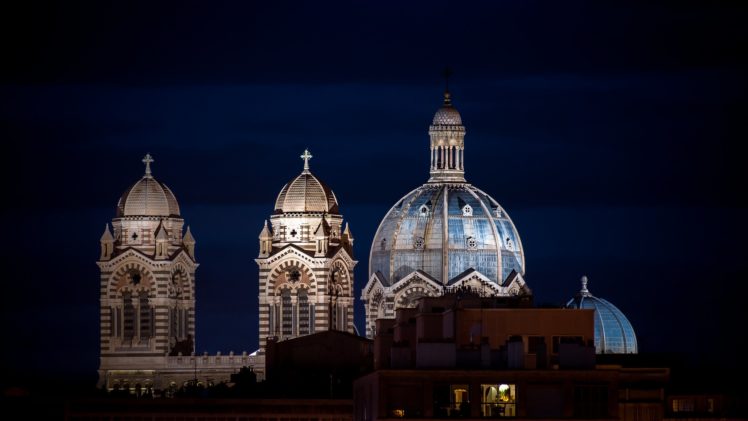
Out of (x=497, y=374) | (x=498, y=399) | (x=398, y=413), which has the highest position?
(x=497, y=374)

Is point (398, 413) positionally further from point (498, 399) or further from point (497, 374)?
point (497, 374)

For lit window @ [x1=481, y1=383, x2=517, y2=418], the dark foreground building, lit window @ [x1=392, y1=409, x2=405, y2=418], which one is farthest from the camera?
lit window @ [x1=392, y1=409, x2=405, y2=418]

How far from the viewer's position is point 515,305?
151125 millimetres

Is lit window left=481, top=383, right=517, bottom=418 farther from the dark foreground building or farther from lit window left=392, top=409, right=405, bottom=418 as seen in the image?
lit window left=392, top=409, right=405, bottom=418

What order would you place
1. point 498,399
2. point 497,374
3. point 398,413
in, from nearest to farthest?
point 497,374 → point 498,399 → point 398,413

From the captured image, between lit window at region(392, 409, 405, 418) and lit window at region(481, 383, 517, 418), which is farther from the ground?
lit window at region(481, 383, 517, 418)

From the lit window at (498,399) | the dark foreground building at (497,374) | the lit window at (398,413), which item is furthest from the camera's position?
the lit window at (398,413)

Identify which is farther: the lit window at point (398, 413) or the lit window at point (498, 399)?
the lit window at point (398, 413)

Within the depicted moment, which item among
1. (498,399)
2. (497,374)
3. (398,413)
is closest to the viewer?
(497,374)

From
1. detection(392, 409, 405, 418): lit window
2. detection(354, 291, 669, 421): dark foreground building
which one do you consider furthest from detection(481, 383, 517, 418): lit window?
detection(392, 409, 405, 418): lit window

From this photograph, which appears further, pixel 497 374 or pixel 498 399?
pixel 498 399

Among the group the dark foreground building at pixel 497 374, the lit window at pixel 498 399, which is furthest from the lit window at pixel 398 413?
the lit window at pixel 498 399

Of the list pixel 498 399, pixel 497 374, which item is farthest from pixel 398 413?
pixel 497 374

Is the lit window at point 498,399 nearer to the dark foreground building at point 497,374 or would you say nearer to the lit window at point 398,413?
the dark foreground building at point 497,374
